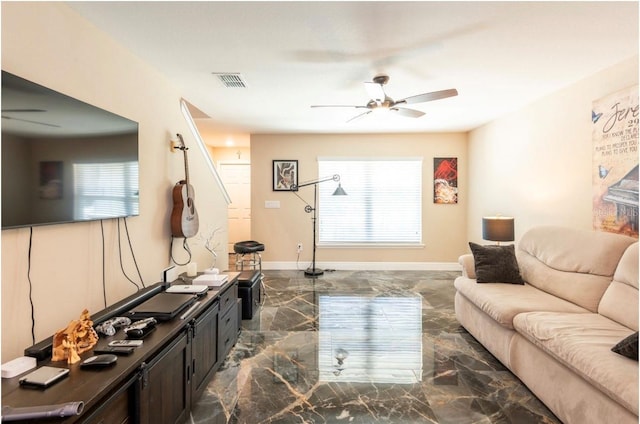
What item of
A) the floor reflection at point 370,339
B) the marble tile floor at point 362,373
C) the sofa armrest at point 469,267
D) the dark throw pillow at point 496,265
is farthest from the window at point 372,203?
the dark throw pillow at point 496,265

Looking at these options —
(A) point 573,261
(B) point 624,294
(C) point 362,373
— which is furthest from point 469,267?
(C) point 362,373

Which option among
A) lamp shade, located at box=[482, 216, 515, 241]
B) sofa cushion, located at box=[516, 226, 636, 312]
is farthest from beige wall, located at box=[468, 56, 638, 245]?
sofa cushion, located at box=[516, 226, 636, 312]

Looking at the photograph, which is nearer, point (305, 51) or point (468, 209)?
point (305, 51)

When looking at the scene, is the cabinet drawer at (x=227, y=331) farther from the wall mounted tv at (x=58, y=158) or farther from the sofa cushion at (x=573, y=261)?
the sofa cushion at (x=573, y=261)

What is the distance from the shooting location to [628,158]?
263 centimetres

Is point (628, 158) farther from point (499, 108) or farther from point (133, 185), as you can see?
point (133, 185)

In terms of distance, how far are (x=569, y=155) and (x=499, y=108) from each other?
1196 mm

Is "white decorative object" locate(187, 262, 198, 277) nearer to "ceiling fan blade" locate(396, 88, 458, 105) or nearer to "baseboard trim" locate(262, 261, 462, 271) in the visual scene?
"ceiling fan blade" locate(396, 88, 458, 105)

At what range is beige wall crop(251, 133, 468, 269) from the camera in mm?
5781

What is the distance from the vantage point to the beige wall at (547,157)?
3055 mm

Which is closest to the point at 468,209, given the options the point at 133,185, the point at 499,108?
the point at 499,108

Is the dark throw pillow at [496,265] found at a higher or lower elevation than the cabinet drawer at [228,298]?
higher

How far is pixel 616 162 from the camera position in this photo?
8.99 feet

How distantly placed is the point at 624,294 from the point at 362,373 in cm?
192
